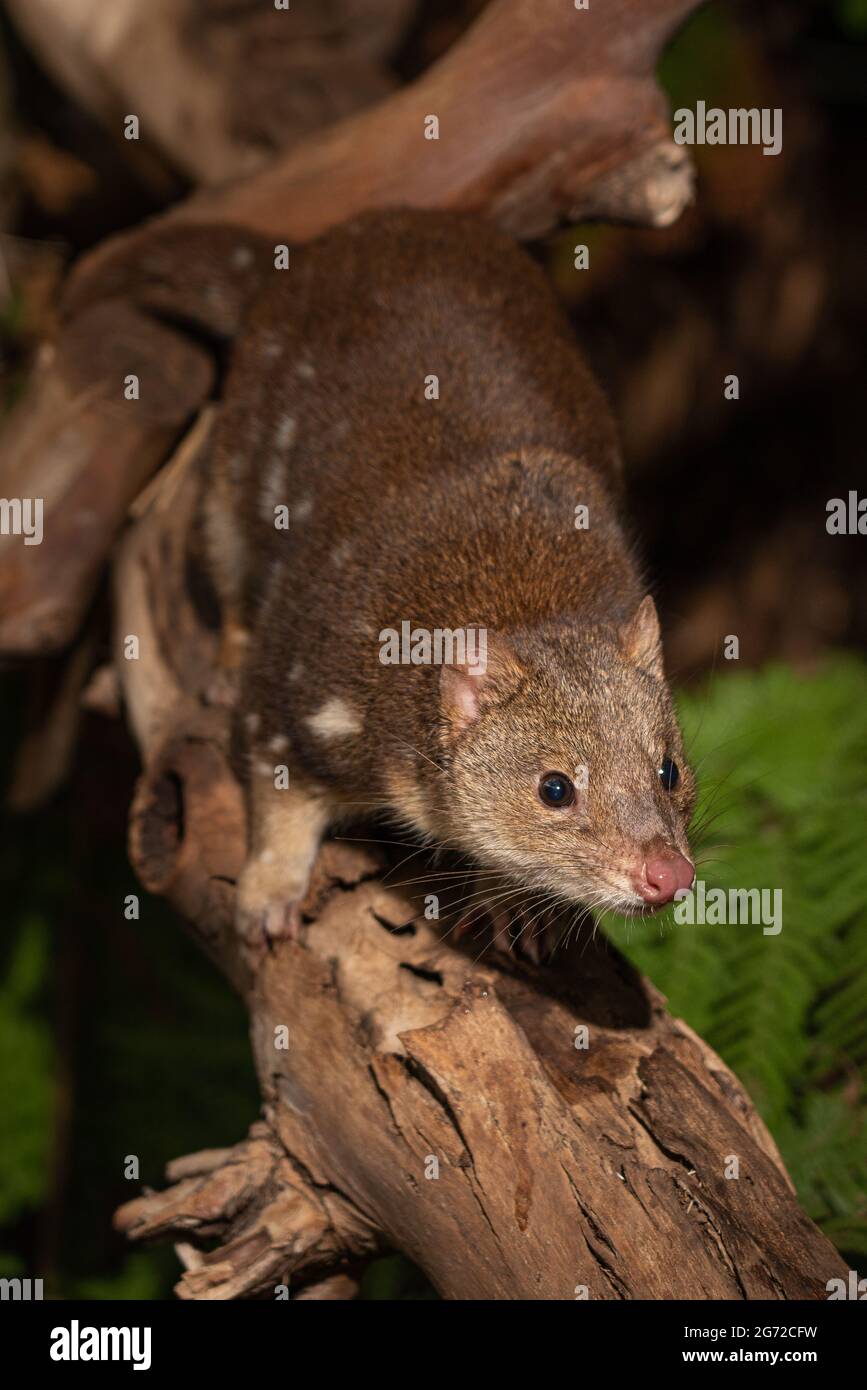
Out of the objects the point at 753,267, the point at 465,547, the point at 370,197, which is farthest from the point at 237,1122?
the point at 753,267

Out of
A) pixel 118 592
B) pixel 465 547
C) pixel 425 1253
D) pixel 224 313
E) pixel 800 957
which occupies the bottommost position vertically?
pixel 425 1253

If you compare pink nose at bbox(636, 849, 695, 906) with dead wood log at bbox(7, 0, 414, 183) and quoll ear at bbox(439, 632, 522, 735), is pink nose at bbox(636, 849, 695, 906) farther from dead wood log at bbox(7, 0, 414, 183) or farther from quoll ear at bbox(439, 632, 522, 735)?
dead wood log at bbox(7, 0, 414, 183)

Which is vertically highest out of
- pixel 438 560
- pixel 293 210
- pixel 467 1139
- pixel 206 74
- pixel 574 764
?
pixel 206 74

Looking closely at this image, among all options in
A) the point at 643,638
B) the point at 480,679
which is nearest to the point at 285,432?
the point at 480,679

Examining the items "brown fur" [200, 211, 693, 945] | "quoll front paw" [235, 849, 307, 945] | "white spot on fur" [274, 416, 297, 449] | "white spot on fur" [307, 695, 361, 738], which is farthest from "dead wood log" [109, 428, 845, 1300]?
"white spot on fur" [274, 416, 297, 449]

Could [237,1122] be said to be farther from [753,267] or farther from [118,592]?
[753,267]

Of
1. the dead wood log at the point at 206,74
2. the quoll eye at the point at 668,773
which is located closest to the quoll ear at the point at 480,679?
the quoll eye at the point at 668,773

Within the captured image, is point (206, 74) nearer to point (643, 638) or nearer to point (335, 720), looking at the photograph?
point (335, 720)
